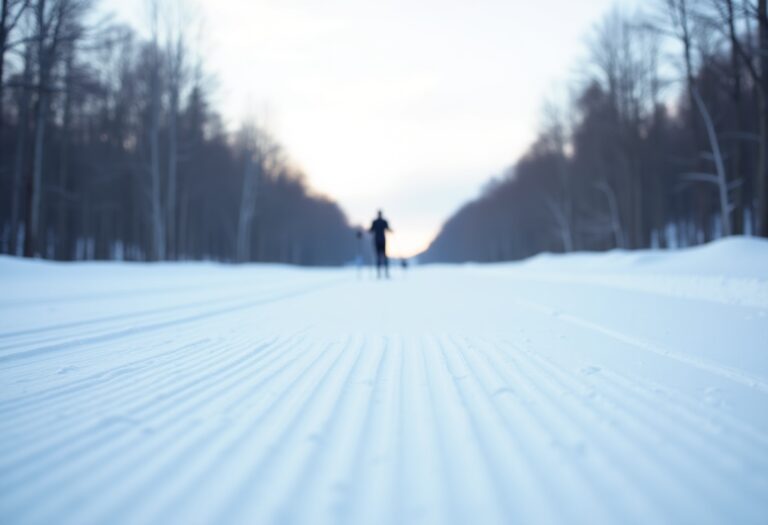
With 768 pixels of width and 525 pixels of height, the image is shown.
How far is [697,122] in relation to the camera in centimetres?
1383

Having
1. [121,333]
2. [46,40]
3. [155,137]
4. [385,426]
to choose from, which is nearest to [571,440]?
[385,426]

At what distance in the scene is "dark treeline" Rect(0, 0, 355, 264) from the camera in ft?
37.1

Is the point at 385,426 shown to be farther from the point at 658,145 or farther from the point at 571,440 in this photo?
the point at 658,145

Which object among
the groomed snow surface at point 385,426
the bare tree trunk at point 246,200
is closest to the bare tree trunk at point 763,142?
the groomed snow surface at point 385,426

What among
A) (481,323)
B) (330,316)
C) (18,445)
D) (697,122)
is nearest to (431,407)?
(18,445)

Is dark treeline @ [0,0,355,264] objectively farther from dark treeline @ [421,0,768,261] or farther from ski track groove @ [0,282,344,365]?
dark treeline @ [421,0,768,261]

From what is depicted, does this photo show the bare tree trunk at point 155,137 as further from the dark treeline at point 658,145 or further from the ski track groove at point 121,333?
the dark treeline at point 658,145

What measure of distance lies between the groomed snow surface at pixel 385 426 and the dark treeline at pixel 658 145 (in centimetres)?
1127

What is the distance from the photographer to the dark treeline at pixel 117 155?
37.1 ft

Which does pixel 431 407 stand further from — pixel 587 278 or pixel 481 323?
pixel 587 278

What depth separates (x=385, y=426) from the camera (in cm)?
135

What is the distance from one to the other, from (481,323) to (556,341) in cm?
87

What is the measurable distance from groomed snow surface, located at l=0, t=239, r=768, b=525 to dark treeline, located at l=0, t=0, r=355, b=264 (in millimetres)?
12030

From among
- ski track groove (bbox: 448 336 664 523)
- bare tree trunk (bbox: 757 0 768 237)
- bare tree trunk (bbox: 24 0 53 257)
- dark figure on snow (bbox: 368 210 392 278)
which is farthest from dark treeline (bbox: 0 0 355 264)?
bare tree trunk (bbox: 757 0 768 237)
